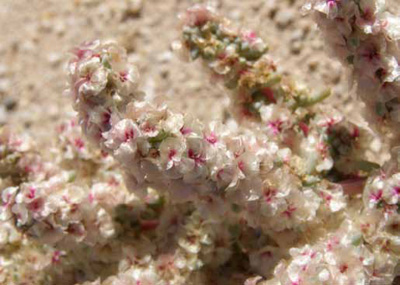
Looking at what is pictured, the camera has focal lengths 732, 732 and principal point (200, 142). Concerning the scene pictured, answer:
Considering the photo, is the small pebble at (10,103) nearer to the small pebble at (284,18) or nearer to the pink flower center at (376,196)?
the small pebble at (284,18)

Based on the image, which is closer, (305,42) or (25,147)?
(25,147)

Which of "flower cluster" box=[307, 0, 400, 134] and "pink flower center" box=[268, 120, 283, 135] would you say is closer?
"flower cluster" box=[307, 0, 400, 134]

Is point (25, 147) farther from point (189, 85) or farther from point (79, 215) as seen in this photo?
point (189, 85)

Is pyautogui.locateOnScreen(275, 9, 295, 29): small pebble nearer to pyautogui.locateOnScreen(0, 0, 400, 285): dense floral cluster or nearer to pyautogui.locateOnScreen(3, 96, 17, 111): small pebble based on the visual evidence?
pyautogui.locateOnScreen(0, 0, 400, 285): dense floral cluster

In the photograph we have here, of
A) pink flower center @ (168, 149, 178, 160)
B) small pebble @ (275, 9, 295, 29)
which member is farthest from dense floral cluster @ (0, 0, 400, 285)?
small pebble @ (275, 9, 295, 29)

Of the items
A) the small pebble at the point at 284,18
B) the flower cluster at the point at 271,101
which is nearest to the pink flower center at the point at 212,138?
the flower cluster at the point at 271,101

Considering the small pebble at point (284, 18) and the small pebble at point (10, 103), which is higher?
the small pebble at point (284, 18)

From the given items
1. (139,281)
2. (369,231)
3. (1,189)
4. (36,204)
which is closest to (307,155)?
(369,231)

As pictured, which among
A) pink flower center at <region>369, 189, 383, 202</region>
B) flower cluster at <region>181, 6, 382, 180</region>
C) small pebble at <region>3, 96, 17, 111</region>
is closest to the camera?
pink flower center at <region>369, 189, 383, 202</region>
